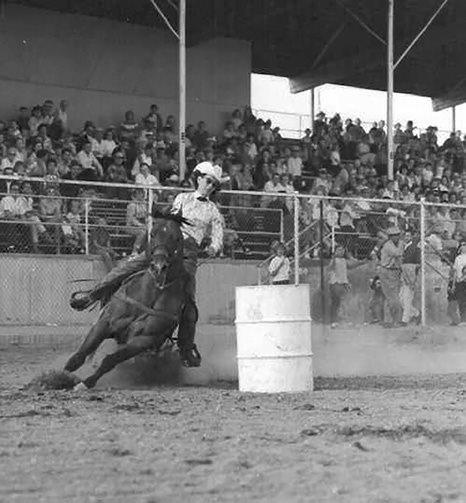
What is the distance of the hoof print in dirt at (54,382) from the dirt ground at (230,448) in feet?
1.01

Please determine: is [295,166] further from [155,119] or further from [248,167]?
[155,119]

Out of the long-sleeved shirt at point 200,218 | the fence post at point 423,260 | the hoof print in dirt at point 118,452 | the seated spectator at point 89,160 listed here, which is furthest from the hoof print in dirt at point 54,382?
the fence post at point 423,260

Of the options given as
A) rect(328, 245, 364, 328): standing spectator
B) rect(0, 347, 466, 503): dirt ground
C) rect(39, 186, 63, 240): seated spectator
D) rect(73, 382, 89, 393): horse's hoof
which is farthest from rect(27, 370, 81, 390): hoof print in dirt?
rect(328, 245, 364, 328): standing spectator

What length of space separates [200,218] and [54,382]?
89.5 inches

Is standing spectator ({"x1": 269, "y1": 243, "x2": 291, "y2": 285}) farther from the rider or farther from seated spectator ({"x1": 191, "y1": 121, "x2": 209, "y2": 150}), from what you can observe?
the rider

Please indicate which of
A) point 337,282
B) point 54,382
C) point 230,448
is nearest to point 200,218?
point 54,382

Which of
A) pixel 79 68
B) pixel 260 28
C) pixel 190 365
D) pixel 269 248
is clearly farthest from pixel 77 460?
pixel 260 28

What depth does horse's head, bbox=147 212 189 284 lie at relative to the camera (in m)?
9.58

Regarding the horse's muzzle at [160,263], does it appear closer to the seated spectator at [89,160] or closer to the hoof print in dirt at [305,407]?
the hoof print in dirt at [305,407]

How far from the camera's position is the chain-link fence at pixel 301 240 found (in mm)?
17031

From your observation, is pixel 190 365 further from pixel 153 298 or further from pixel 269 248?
pixel 269 248

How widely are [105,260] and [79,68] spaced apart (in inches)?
458

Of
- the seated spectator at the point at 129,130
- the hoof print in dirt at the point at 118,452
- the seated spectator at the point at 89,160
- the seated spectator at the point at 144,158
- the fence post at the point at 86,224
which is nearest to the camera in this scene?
the hoof print in dirt at the point at 118,452

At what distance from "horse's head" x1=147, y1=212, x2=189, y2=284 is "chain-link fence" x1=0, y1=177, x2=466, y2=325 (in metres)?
6.28
